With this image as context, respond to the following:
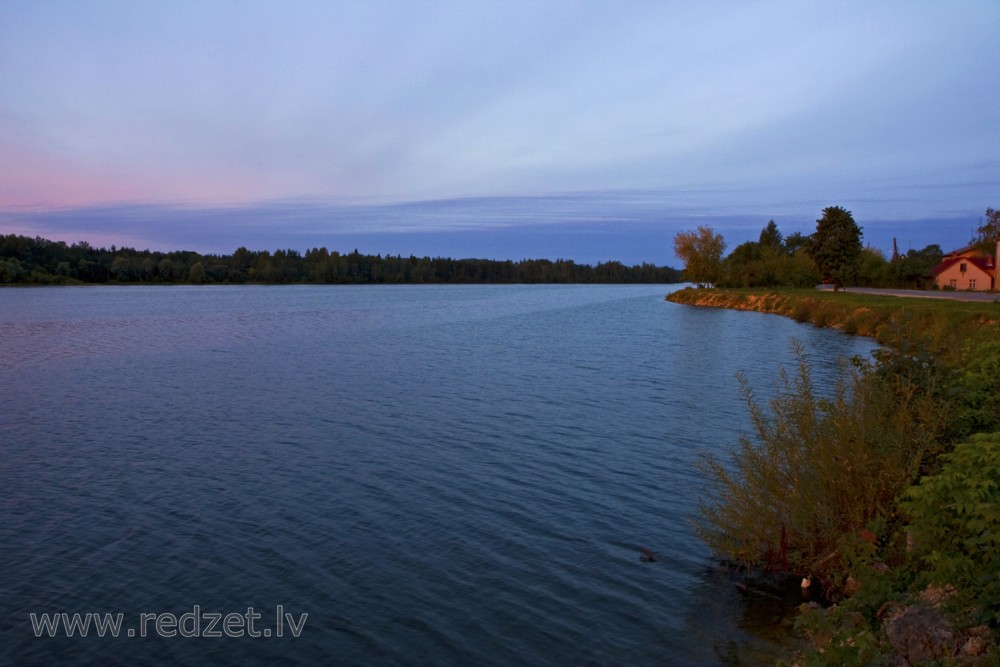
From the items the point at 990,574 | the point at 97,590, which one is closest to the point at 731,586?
the point at 990,574

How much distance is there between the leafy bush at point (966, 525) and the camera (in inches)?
239

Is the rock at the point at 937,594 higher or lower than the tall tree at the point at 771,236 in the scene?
lower

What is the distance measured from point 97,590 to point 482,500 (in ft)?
21.1

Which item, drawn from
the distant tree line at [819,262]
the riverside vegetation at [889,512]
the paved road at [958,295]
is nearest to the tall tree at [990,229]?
the distant tree line at [819,262]

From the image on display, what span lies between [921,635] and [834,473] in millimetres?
3159

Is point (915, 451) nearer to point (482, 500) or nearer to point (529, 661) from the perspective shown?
point (529, 661)

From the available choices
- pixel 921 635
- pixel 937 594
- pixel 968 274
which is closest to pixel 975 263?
pixel 968 274

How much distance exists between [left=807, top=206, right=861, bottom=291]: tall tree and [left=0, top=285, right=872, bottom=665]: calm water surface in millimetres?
55757

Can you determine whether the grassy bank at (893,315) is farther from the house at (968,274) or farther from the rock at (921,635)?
the house at (968,274)

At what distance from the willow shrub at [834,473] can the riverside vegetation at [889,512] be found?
2 centimetres

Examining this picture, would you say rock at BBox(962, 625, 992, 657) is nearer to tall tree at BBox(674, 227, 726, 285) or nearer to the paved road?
the paved road

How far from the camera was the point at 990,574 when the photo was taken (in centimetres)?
616

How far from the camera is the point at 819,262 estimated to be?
79.8 m

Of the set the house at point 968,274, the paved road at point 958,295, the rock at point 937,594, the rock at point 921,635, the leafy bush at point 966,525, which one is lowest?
the rock at point 921,635
